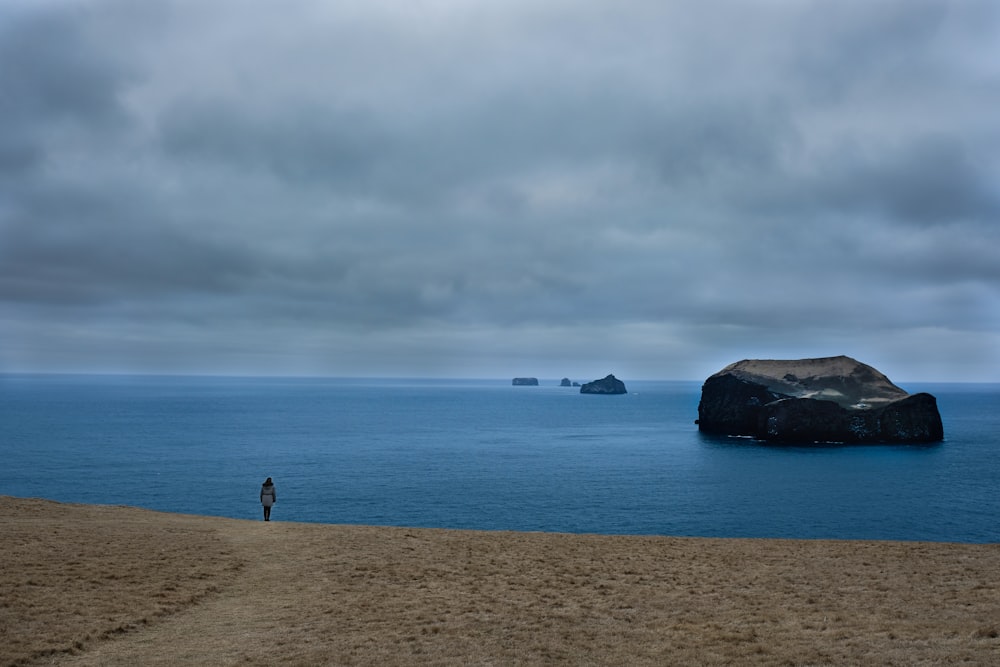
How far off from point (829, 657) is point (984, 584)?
10418mm

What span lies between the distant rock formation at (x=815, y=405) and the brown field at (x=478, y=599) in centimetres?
12448

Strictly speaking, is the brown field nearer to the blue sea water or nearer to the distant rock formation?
the blue sea water

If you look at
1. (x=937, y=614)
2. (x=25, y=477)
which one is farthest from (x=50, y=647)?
(x=25, y=477)

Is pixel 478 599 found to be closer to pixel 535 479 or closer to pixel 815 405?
pixel 535 479

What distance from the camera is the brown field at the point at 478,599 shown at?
48.5 ft

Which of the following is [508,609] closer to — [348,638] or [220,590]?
[348,638]

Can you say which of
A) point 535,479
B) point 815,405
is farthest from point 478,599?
point 815,405

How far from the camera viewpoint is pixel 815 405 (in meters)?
143

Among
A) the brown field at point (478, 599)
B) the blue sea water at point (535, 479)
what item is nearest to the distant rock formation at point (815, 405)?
the blue sea water at point (535, 479)

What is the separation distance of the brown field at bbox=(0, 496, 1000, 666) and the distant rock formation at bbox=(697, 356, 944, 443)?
4901 inches

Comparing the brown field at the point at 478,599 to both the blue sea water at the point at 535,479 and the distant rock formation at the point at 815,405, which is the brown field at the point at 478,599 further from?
the distant rock formation at the point at 815,405

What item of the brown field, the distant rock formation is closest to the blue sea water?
the distant rock formation

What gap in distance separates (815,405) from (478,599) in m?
142

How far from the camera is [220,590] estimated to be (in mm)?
20641
